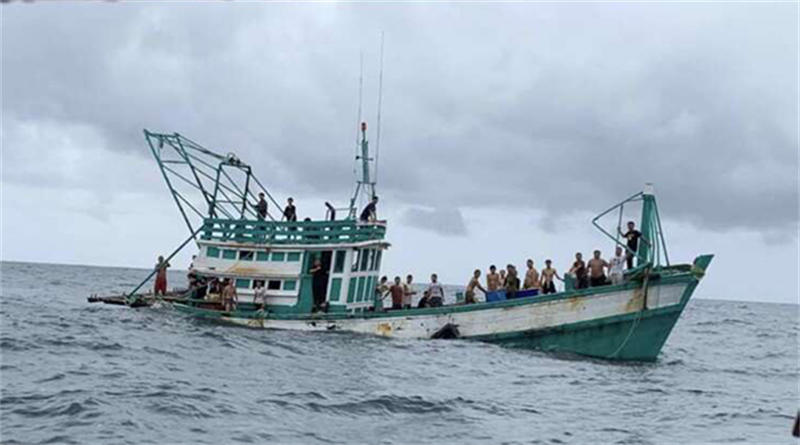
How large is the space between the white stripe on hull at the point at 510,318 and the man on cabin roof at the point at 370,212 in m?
3.34

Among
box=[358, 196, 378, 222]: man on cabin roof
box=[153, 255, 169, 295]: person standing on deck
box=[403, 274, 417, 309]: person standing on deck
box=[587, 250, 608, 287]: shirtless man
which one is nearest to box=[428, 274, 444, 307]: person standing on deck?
box=[403, 274, 417, 309]: person standing on deck

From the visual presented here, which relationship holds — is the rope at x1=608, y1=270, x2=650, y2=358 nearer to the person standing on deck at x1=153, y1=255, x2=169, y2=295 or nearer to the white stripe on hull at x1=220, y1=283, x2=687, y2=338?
the white stripe on hull at x1=220, y1=283, x2=687, y2=338

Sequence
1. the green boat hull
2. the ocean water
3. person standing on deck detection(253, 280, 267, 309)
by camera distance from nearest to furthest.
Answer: the ocean water < the green boat hull < person standing on deck detection(253, 280, 267, 309)

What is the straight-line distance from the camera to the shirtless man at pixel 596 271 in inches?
1070

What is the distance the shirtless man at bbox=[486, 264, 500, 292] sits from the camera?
28375 mm

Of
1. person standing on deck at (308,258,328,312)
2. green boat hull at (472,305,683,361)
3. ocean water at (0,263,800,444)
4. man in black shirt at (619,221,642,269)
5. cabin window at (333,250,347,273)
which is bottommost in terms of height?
ocean water at (0,263,800,444)

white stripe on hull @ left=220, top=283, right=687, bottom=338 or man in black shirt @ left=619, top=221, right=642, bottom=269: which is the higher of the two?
man in black shirt @ left=619, top=221, right=642, bottom=269

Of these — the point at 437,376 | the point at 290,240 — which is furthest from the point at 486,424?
the point at 290,240

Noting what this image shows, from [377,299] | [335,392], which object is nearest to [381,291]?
[377,299]

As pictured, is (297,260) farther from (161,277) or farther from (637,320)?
(637,320)

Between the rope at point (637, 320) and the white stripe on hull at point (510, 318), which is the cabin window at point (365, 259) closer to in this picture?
the white stripe on hull at point (510, 318)

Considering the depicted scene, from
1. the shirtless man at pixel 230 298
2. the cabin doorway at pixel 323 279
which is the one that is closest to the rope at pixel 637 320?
the cabin doorway at pixel 323 279

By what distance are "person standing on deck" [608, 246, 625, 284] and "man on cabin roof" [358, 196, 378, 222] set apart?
6922mm

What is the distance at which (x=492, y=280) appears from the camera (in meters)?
28.5
